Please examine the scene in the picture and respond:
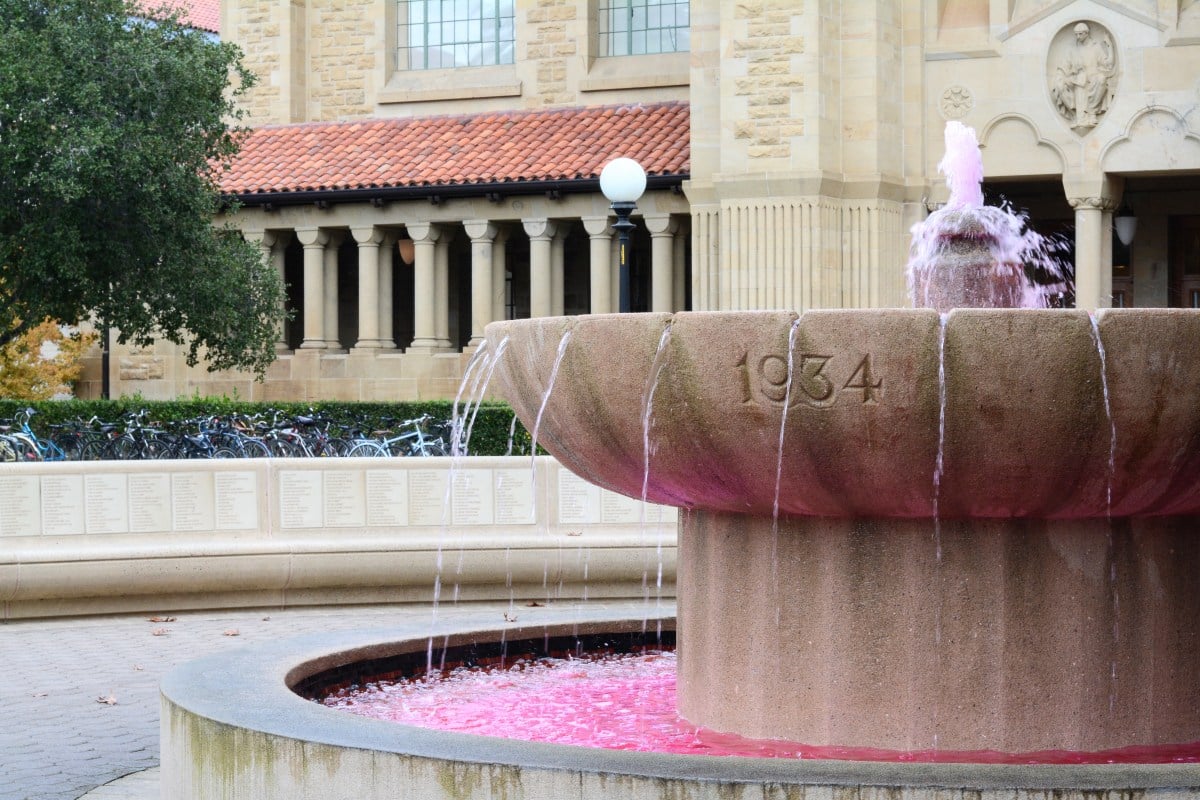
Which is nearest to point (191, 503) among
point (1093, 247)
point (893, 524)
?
point (893, 524)

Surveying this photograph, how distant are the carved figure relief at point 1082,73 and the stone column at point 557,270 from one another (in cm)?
876

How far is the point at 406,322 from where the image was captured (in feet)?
117

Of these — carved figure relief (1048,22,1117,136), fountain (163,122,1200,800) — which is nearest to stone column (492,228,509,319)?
carved figure relief (1048,22,1117,136)

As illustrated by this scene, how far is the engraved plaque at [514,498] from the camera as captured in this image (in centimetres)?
1377

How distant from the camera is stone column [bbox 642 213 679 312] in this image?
101 feet

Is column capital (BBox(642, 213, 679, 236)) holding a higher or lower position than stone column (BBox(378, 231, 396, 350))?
higher

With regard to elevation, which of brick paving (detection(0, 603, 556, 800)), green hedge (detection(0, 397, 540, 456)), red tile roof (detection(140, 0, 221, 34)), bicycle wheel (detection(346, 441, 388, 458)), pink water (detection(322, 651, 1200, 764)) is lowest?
brick paving (detection(0, 603, 556, 800))

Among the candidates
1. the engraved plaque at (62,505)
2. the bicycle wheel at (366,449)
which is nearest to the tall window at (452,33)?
the bicycle wheel at (366,449)

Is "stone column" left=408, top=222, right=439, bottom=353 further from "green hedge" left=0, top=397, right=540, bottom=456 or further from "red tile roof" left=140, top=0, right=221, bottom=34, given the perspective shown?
"red tile roof" left=140, top=0, right=221, bottom=34

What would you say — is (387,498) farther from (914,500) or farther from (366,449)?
(366,449)

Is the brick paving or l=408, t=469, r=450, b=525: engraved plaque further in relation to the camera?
l=408, t=469, r=450, b=525: engraved plaque

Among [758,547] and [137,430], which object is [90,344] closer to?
[137,430]

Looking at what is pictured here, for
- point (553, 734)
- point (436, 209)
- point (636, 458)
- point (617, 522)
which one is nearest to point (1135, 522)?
point (636, 458)

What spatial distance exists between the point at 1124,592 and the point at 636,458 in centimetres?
169
